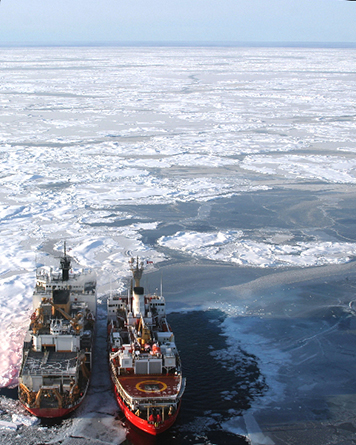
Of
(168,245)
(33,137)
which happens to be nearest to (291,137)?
(33,137)

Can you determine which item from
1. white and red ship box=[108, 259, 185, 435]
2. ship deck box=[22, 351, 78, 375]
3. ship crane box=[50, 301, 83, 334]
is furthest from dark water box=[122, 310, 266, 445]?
ship crane box=[50, 301, 83, 334]

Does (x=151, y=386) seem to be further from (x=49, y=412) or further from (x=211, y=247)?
(x=211, y=247)

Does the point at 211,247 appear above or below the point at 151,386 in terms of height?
above

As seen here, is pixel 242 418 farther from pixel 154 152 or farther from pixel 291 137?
pixel 291 137

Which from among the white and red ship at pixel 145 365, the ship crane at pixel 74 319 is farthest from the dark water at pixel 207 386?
the ship crane at pixel 74 319

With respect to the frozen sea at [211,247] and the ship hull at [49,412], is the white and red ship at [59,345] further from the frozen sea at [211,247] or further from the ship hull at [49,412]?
the frozen sea at [211,247]

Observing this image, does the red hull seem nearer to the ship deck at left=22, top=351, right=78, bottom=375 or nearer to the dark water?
the dark water

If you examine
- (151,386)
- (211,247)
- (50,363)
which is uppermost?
(211,247)

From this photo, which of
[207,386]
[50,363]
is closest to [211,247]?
[207,386]
